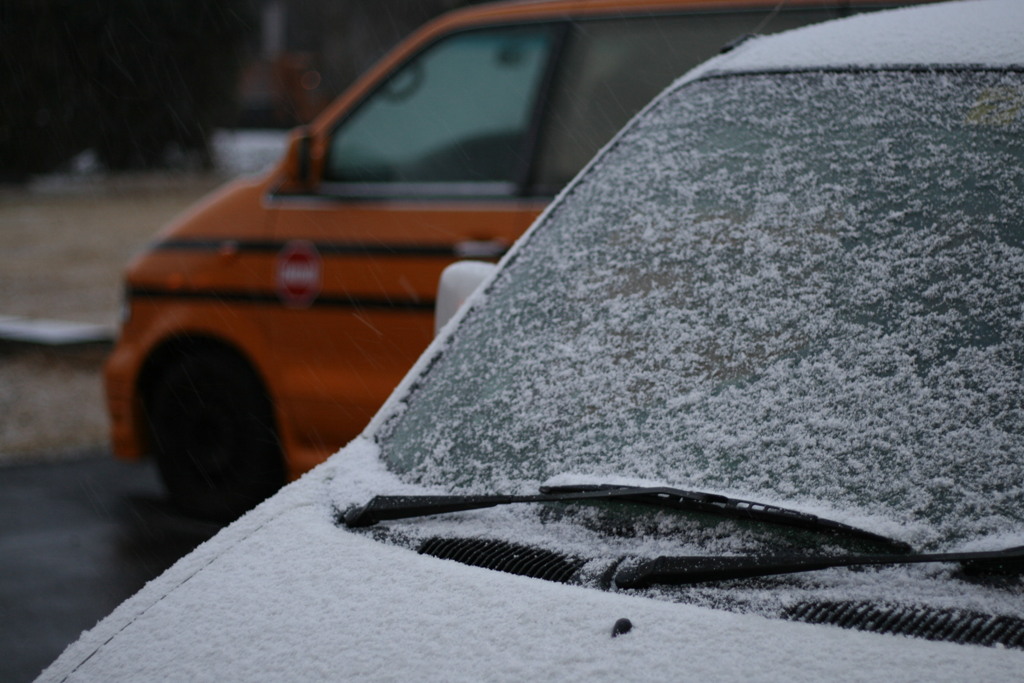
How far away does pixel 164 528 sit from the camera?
199 inches

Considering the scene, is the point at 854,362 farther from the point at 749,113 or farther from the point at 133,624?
the point at 133,624

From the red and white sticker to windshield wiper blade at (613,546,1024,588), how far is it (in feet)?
10.2

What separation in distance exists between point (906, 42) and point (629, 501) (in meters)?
1.02

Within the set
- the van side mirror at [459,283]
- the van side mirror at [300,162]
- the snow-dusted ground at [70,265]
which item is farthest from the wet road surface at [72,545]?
the van side mirror at [459,283]

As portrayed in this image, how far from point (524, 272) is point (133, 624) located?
0.93 m

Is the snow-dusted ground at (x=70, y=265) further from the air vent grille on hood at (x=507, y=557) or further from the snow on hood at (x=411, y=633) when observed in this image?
the air vent grille on hood at (x=507, y=557)

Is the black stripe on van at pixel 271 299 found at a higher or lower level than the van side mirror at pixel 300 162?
lower

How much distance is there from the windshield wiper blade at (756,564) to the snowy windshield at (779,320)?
0.21 ft

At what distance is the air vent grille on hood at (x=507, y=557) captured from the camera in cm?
173

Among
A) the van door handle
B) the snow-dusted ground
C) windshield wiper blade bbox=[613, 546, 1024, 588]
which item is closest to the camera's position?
windshield wiper blade bbox=[613, 546, 1024, 588]

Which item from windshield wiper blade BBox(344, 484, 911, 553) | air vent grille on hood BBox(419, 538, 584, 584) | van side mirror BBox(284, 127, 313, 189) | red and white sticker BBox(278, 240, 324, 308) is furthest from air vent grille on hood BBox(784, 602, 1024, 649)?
van side mirror BBox(284, 127, 313, 189)

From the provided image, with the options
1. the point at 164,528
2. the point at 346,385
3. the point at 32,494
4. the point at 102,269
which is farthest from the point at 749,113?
the point at 102,269

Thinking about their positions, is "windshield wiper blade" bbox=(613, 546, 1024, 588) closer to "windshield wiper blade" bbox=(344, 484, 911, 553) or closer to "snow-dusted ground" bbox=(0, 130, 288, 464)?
"windshield wiper blade" bbox=(344, 484, 911, 553)

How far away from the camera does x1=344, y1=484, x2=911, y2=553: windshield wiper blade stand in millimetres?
1695
